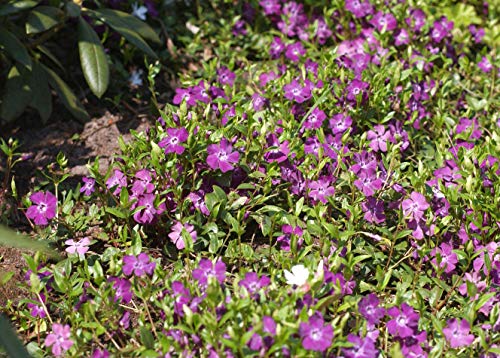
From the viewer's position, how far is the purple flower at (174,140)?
270cm

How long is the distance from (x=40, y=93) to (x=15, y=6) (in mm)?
431

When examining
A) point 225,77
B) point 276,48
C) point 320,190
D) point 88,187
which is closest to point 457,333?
point 320,190

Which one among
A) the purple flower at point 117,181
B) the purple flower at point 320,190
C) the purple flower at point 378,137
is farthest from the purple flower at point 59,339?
the purple flower at point 378,137

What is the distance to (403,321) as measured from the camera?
89.8 inches

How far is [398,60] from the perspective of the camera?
3785mm

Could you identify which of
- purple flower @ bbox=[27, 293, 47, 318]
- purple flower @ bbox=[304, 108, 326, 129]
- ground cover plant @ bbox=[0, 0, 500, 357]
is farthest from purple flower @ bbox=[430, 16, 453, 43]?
purple flower @ bbox=[27, 293, 47, 318]

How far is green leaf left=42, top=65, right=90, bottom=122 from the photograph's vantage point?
3418mm

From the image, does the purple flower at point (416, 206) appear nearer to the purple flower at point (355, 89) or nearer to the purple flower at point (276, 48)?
the purple flower at point (355, 89)

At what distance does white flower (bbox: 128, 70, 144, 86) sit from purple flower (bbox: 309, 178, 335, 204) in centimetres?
142

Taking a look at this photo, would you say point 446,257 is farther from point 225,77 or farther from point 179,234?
point 225,77

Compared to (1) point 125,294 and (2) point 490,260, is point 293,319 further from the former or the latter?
(2) point 490,260

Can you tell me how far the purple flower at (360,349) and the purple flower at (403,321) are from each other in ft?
0.48

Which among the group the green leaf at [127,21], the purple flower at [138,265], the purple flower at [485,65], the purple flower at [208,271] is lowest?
the purple flower at [138,265]

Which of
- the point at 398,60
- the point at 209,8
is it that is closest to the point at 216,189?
the point at 398,60
